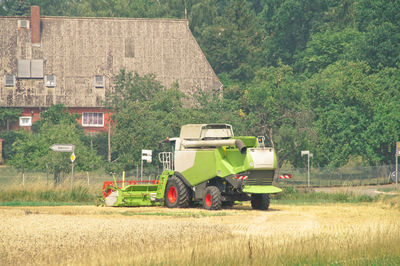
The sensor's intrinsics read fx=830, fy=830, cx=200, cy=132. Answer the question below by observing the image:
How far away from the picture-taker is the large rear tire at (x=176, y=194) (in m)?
30.4

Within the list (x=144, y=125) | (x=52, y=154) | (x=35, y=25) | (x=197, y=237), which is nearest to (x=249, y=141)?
(x=197, y=237)

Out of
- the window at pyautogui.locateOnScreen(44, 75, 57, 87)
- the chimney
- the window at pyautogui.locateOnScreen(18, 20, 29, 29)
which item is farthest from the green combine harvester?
the window at pyautogui.locateOnScreen(18, 20, 29, 29)

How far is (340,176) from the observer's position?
184 feet

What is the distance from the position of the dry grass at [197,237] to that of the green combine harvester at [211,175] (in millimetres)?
1189

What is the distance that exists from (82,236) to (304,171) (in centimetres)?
3677

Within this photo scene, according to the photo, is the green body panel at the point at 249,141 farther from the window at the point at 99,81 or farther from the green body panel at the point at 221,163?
the window at the point at 99,81

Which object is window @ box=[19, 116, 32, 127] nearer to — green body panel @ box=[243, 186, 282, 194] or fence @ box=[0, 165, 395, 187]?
fence @ box=[0, 165, 395, 187]

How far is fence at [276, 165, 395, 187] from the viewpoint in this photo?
55.0 m

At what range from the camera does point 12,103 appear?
78188mm

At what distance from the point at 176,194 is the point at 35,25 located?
176 ft

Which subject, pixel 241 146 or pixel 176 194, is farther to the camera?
pixel 176 194

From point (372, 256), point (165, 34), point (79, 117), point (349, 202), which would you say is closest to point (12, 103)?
point (79, 117)

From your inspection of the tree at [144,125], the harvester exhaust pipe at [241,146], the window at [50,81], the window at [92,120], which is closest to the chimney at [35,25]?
the window at [50,81]

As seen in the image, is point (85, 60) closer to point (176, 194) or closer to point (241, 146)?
point (176, 194)
